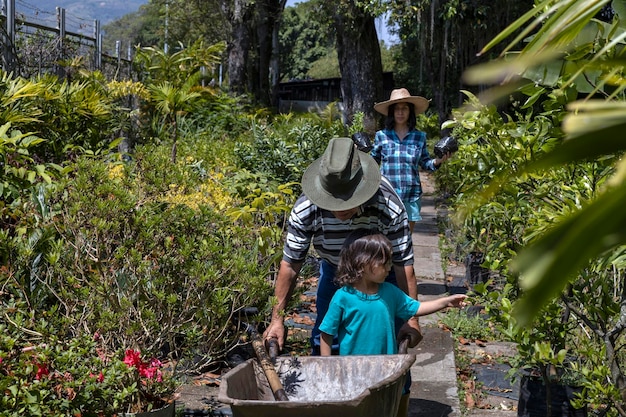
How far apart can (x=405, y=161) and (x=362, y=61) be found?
9.98m

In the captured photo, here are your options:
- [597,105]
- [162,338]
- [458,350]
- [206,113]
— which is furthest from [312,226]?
[206,113]

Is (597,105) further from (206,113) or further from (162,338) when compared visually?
(206,113)

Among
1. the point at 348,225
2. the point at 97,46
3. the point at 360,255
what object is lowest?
the point at 360,255

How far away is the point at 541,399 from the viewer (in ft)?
17.2

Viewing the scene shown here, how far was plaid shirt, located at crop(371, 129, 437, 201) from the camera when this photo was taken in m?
7.90

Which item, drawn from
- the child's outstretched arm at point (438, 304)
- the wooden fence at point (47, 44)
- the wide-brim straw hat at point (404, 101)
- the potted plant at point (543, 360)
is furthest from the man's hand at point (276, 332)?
the wooden fence at point (47, 44)

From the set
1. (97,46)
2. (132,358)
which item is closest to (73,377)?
(132,358)

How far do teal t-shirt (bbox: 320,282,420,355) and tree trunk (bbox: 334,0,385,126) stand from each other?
13156 millimetres

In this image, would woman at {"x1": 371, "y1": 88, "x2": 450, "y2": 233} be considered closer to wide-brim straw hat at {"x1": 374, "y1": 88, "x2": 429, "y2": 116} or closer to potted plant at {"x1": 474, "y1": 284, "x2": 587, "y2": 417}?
wide-brim straw hat at {"x1": 374, "y1": 88, "x2": 429, "y2": 116}

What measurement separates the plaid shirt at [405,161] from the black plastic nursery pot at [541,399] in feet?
9.35

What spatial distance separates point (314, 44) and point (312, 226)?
2613 inches

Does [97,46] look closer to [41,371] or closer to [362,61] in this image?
[362,61]

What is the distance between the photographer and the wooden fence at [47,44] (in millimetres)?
10805

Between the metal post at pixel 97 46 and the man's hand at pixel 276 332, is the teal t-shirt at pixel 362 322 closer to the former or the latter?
the man's hand at pixel 276 332
